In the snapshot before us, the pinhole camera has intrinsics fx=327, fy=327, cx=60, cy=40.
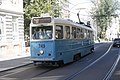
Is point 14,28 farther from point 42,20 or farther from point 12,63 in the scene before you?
point 42,20

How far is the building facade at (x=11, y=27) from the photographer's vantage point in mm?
32781

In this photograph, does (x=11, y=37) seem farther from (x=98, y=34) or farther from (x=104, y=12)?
(x=98, y=34)

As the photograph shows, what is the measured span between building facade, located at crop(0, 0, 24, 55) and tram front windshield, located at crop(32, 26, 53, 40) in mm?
12264

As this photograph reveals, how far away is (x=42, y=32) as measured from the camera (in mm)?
19438

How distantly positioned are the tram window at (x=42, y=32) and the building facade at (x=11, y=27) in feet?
40.3

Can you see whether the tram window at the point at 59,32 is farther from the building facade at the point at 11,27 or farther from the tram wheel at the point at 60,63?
the building facade at the point at 11,27

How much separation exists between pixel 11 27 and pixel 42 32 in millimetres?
15755

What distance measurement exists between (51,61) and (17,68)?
2.45m

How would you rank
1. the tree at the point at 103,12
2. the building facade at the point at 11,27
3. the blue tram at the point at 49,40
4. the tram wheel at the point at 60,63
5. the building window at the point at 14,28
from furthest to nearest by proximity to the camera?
the tree at the point at 103,12 < the building window at the point at 14,28 < the building facade at the point at 11,27 < the tram wheel at the point at 60,63 < the blue tram at the point at 49,40

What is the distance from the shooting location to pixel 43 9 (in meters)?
43.5

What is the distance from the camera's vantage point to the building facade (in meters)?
32.8

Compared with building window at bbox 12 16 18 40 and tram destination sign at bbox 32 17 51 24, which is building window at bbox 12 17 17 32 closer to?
building window at bbox 12 16 18 40

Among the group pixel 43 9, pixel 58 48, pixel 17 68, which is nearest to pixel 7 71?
pixel 17 68

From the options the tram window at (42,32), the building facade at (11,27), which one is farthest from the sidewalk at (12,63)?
the tram window at (42,32)
